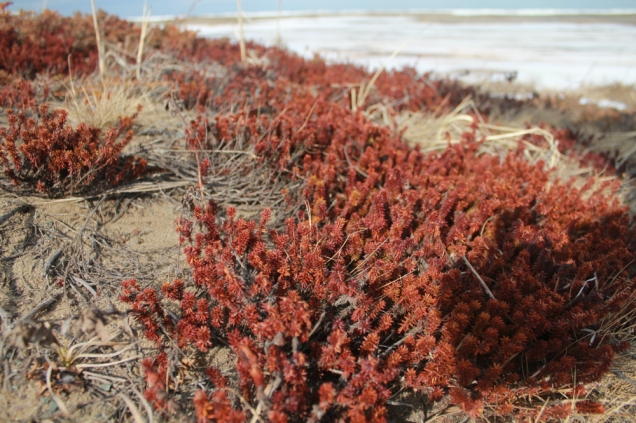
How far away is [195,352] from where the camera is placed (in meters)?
2.09

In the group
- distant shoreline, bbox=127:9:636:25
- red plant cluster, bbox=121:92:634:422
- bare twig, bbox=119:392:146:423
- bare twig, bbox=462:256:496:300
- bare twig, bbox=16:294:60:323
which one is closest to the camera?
bare twig, bbox=119:392:146:423

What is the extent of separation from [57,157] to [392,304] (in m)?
2.46

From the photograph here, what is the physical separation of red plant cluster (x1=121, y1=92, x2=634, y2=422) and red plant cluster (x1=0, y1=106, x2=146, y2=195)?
3.03 ft

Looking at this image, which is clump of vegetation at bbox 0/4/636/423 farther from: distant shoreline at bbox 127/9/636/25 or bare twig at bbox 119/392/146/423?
distant shoreline at bbox 127/9/636/25

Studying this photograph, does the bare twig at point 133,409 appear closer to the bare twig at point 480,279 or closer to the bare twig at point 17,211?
the bare twig at point 17,211

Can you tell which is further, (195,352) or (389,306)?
(389,306)

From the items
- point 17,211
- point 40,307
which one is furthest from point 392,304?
point 17,211

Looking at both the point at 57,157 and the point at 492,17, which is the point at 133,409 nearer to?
the point at 57,157

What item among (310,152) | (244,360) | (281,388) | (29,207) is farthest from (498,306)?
(29,207)

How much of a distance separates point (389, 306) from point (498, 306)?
0.59 m

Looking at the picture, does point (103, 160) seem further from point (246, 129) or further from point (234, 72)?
point (234, 72)

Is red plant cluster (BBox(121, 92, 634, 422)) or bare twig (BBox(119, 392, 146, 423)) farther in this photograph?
red plant cluster (BBox(121, 92, 634, 422))

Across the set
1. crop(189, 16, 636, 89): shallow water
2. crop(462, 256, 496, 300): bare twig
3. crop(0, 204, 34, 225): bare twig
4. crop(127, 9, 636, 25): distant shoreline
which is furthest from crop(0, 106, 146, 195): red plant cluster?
crop(127, 9, 636, 25): distant shoreline

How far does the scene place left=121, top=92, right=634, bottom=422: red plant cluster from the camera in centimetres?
179
